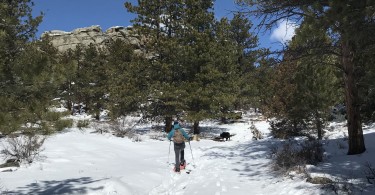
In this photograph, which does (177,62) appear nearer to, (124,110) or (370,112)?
(124,110)

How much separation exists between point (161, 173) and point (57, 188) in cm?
367

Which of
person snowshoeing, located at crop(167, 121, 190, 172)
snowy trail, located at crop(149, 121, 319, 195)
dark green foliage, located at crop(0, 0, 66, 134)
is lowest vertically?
snowy trail, located at crop(149, 121, 319, 195)

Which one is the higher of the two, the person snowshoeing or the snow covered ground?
the person snowshoeing


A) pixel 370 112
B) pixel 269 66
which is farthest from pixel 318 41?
pixel 370 112

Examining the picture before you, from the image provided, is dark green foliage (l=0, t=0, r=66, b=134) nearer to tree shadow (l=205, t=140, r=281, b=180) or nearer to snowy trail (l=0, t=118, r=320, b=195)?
snowy trail (l=0, t=118, r=320, b=195)

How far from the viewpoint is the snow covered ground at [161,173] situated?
8616 millimetres

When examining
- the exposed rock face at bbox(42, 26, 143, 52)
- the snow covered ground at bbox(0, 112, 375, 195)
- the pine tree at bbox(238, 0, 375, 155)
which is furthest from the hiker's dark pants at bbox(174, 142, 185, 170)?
the exposed rock face at bbox(42, 26, 143, 52)

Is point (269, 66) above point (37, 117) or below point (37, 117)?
above

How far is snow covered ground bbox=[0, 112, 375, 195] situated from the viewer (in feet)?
28.3

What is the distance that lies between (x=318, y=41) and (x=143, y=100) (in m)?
14.3

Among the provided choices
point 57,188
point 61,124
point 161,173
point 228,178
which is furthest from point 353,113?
point 57,188

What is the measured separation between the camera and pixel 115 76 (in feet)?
79.6

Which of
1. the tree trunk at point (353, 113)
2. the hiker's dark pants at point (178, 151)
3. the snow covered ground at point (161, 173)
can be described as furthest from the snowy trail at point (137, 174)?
the tree trunk at point (353, 113)

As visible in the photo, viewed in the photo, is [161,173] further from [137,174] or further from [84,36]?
[84,36]
